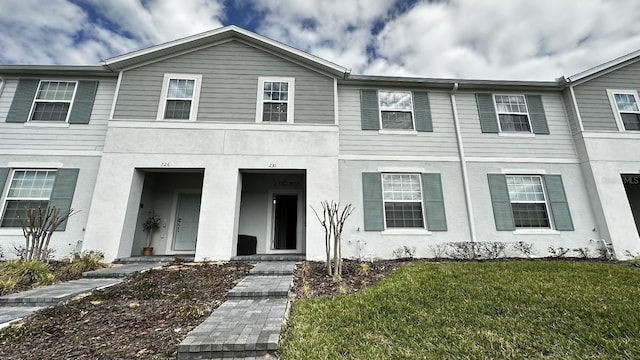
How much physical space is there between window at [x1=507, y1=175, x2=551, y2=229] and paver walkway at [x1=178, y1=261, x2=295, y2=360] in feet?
25.3

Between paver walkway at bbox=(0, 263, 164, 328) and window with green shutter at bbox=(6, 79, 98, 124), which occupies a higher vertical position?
window with green shutter at bbox=(6, 79, 98, 124)

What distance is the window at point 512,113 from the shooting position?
8.88 meters

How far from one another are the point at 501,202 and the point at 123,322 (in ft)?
31.8

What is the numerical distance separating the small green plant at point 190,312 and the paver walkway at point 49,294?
6.52ft

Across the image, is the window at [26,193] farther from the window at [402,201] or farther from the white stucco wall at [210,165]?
the window at [402,201]

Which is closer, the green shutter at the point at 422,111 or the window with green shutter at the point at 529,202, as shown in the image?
the window with green shutter at the point at 529,202

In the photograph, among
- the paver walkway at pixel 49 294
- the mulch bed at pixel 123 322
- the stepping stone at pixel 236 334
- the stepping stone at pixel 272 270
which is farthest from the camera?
the stepping stone at pixel 272 270

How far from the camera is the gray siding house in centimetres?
745

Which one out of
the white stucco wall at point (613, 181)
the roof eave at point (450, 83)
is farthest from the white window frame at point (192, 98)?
the white stucco wall at point (613, 181)

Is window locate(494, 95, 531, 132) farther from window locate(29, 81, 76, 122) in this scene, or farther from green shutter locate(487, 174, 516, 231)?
window locate(29, 81, 76, 122)

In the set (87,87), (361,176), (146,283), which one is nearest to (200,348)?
(146,283)

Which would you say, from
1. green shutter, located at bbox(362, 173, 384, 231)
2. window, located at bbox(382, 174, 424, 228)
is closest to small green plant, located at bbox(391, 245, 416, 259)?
window, located at bbox(382, 174, 424, 228)

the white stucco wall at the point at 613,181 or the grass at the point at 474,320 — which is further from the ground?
the white stucco wall at the point at 613,181

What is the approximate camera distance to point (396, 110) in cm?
884
